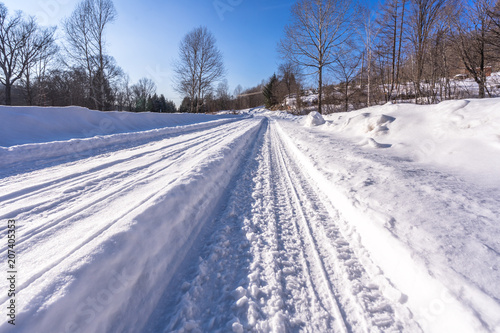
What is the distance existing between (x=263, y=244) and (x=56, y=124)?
337 inches

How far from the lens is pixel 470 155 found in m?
3.40

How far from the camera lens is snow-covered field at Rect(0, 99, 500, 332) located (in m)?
1.33

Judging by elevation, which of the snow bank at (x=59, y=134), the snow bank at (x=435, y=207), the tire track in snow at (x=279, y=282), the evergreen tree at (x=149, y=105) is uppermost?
the evergreen tree at (x=149, y=105)

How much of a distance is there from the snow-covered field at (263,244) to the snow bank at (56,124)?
2165mm

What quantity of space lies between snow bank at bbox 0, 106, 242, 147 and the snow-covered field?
216cm

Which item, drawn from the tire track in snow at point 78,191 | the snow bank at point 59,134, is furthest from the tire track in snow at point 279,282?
the snow bank at point 59,134

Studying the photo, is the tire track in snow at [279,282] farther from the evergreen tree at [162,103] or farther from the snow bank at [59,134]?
the evergreen tree at [162,103]

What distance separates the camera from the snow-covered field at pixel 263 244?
1331 millimetres

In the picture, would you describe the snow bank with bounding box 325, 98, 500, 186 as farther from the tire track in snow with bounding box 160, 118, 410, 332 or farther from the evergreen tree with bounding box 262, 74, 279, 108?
the evergreen tree with bounding box 262, 74, 279, 108

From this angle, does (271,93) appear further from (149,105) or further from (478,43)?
(478,43)

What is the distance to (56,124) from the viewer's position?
6.97m

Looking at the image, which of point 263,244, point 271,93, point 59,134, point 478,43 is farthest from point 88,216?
point 271,93

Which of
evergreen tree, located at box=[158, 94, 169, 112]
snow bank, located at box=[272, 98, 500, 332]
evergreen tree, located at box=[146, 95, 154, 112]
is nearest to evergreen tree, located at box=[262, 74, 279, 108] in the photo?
evergreen tree, located at box=[158, 94, 169, 112]

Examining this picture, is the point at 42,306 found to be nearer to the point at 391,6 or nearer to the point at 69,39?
the point at 391,6
